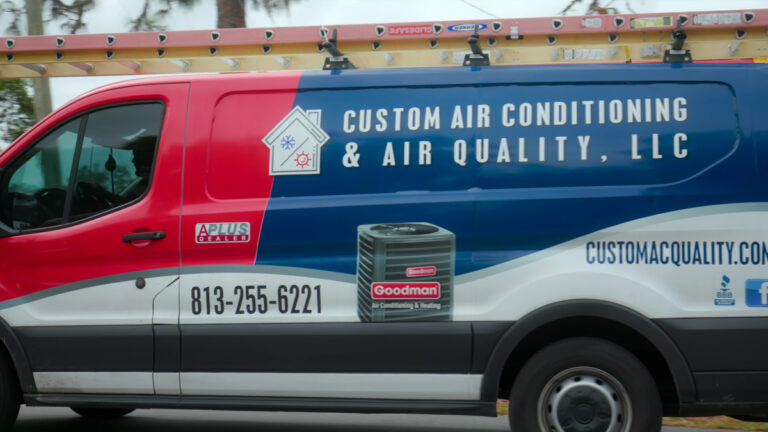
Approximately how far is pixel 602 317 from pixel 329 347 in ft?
4.50

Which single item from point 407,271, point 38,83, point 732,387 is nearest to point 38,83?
point 38,83

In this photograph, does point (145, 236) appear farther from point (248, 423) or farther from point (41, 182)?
point (248, 423)

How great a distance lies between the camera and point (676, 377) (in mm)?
3977

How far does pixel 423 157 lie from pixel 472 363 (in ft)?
3.53

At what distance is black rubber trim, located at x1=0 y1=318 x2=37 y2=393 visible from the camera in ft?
14.5

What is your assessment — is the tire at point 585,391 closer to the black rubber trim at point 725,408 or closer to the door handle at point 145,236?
the black rubber trim at point 725,408

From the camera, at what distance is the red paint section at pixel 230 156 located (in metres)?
4.25

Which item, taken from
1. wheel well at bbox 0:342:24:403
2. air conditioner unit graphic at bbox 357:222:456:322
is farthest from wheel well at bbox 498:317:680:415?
wheel well at bbox 0:342:24:403

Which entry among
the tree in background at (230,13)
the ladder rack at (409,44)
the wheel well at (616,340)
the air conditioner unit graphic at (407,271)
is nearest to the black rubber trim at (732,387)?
the wheel well at (616,340)

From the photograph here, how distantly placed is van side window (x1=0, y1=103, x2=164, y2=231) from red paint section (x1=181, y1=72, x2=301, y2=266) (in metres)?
0.28

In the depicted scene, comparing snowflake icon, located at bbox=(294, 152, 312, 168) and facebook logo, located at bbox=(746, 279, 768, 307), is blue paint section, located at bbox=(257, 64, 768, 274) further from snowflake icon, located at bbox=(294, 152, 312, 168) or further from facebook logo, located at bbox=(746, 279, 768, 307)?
facebook logo, located at bbox=(746, 279, 768, 307)

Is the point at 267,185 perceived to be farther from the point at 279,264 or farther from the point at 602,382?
the point at 602,382

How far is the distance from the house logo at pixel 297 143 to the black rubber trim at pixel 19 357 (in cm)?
168

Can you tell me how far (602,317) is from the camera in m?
3.99
